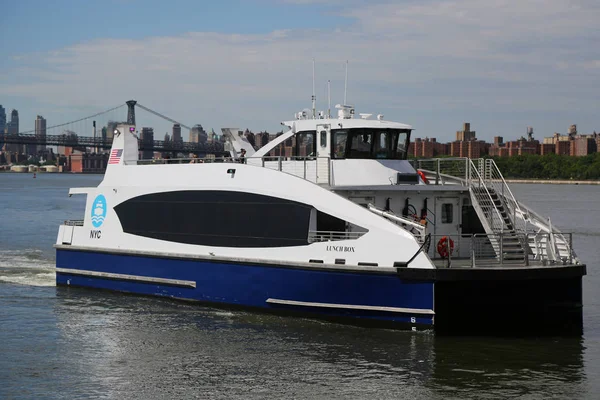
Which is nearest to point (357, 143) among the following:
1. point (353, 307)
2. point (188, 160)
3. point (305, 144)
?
point (305, 144)

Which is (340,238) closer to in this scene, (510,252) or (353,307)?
(353,307)

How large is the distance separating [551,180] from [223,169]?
120 meters

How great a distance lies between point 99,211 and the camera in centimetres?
2008

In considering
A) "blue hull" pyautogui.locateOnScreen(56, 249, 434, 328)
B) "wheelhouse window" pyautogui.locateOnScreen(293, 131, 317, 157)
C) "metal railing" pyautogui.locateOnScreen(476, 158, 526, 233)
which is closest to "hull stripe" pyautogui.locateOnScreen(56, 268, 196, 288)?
"blue hull" pyautogui.locateOnScreen(56, 249, 434, 328)

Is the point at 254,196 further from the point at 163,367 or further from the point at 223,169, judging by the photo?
the point at 163,367

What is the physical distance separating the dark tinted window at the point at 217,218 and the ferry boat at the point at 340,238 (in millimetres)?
26

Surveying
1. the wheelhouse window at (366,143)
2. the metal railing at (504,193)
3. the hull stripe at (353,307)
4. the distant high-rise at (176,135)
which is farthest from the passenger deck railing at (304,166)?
the distant high-rise at (176,135)

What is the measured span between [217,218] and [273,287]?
6.70 ft

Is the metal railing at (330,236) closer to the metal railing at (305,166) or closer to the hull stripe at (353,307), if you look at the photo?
the hull stripe at (353,307)

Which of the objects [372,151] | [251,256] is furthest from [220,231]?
[372,151]

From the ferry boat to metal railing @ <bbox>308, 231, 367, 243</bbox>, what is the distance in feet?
0.08

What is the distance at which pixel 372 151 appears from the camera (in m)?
17.1

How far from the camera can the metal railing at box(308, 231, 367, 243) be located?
15.4 meters

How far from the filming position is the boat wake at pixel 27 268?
2225cm
